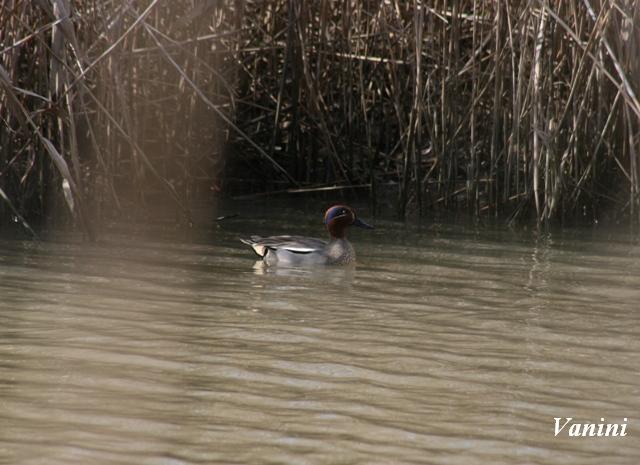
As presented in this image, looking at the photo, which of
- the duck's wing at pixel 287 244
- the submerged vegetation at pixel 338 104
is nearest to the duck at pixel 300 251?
the duck's wing at pixel 287 244

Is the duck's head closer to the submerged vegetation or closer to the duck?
the duck

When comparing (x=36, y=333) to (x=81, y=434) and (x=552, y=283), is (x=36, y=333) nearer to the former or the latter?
(x=81, y=434)

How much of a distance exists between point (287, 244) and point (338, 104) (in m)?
2.64

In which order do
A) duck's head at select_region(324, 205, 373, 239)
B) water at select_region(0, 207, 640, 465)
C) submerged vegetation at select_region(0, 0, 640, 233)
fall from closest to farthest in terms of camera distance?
water at select_region(0, 207, 640, 465), submerged vegetation at select_region(0, 0, 640, 233), duck's head at select_region(324, 205, 373, 239)

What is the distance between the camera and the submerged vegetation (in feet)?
23.1

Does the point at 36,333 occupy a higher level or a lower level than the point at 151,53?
lower

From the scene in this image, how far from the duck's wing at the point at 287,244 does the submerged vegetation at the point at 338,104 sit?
0.52m

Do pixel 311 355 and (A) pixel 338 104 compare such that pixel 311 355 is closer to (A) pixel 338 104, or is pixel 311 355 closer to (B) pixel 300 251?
(B) pixel 300 251

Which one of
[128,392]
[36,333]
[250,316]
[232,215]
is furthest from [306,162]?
[128,392]

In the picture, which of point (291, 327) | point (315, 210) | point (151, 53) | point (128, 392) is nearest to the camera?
point (128, 392)

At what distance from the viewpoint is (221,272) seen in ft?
21.1

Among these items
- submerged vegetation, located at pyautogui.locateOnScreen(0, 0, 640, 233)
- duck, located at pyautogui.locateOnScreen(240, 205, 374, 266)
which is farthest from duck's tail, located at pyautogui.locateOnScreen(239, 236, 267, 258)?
submerged vegetation, located at pyautogui.locateOnScreen(0, 0, 640, 233)

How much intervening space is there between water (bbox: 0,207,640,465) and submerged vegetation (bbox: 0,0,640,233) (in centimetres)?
70

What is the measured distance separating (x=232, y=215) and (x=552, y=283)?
3114 millimetres
